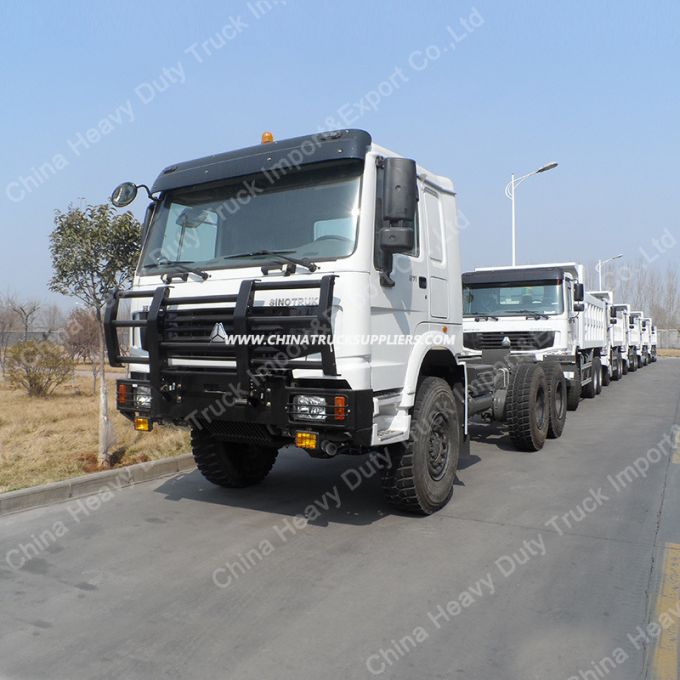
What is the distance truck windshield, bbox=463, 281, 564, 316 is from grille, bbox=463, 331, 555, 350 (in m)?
0.36

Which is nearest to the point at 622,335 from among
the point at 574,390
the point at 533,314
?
the point at 574,390

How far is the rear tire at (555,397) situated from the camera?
8219 mm

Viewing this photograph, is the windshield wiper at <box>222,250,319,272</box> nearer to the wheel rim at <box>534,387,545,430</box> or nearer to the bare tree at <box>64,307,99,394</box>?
the wheel rim at <box>534,387,545,430</box>

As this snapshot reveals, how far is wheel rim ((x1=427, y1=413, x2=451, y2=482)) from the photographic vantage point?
4988 millimetres

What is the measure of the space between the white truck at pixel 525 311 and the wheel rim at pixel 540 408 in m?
1.59

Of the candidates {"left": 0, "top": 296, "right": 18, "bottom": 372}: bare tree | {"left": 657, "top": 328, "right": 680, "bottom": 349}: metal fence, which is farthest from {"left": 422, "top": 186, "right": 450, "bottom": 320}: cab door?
{"left": 657, "top": 328, "right": 680, "bottom": 349}: metal fence

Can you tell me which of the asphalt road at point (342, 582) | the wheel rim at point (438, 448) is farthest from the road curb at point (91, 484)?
the wheel rim at point (438, 448)

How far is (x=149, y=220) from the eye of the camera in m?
5.04

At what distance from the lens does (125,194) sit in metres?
5.01

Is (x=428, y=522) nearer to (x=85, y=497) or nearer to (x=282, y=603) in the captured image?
(x=282, y=603)

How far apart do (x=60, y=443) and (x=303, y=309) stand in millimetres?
4923

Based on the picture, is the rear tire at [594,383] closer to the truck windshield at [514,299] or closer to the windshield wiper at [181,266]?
the truck windshield at [514,299]

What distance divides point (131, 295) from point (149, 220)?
0.77 metres

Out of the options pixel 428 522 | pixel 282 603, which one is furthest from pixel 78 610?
pixel 428 522
